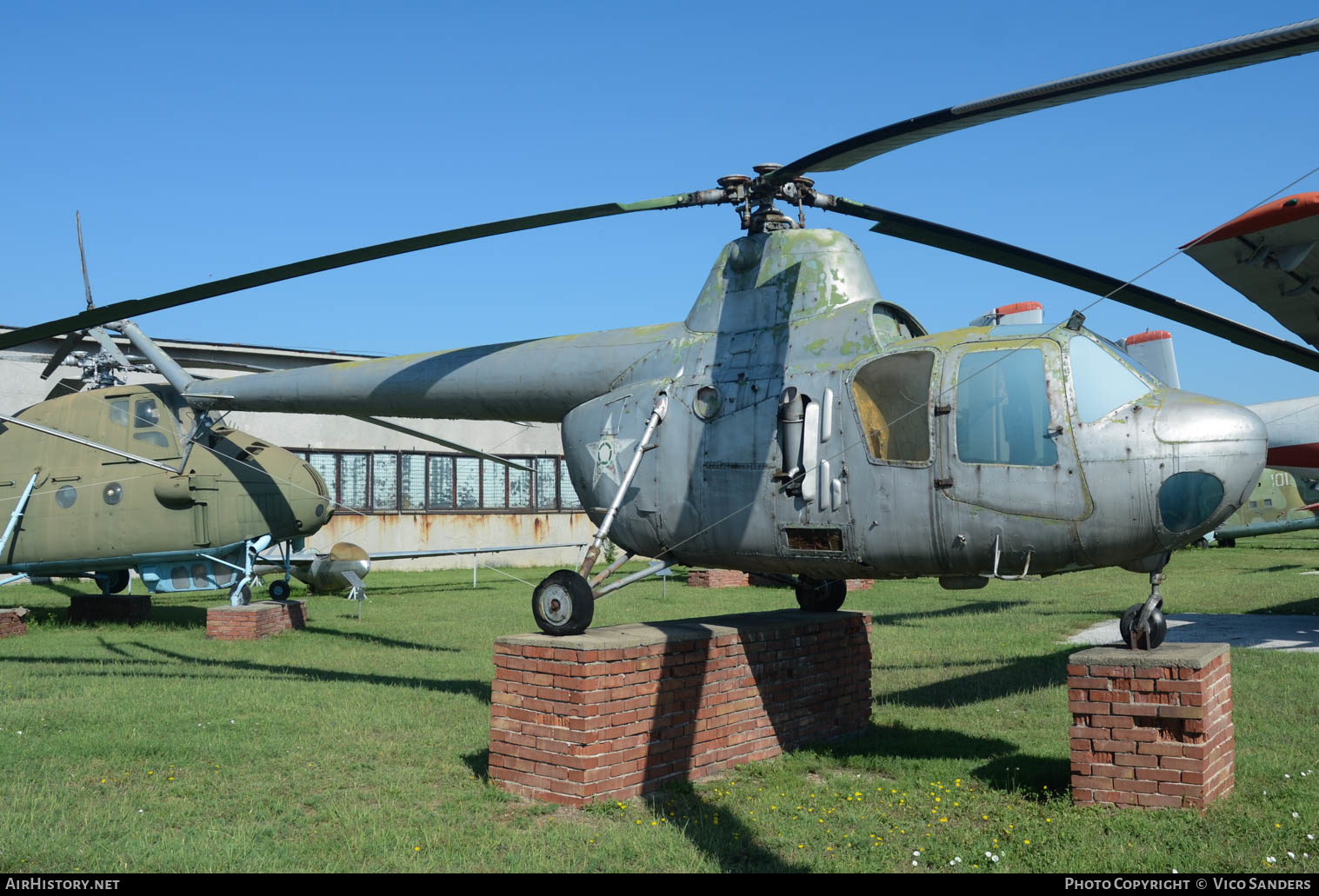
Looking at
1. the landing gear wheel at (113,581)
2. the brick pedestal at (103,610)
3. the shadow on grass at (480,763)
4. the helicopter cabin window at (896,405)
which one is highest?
the helicopter cabin window at (896,405)

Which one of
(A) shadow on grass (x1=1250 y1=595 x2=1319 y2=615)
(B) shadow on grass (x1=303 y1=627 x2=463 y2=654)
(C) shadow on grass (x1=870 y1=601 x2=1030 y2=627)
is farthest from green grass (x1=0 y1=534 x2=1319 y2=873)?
(A) shadow on grass (x1=1250 y1=595 x2=1319 y2=615)

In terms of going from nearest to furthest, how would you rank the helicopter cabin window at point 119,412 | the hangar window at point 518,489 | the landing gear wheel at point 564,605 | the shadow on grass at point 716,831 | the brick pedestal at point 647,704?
the shadow on grass at point 716,831
the brick pedestal at point 647,704
the landing gear wheel at point 564,605
the helicopter cabin window at point 119,412
the hangar window at point 518,489

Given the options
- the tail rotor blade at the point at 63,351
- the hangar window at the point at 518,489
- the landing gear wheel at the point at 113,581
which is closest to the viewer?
the tail rotor blade at the point at 63,351

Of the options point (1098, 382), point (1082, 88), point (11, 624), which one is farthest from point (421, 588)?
point (1082, 88)

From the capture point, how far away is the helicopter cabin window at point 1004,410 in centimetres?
642

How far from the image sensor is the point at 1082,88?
15.8 feet

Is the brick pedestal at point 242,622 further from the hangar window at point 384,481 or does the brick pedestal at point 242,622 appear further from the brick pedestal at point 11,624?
the hangar window at point 384,481

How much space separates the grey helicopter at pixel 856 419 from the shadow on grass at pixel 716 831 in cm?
134

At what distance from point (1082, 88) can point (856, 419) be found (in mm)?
2745

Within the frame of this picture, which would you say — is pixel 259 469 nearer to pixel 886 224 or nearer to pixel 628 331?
pixel 628 331

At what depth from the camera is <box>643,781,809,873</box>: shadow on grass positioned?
18.2 feet

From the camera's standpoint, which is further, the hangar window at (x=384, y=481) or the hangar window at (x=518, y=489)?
the hangar window at (x=518, y=489)

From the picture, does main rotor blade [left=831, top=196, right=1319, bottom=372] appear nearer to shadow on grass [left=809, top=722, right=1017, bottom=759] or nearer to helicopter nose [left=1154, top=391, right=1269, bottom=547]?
helicopter nose [left=1154, top=391, right=1269, bottom=547]

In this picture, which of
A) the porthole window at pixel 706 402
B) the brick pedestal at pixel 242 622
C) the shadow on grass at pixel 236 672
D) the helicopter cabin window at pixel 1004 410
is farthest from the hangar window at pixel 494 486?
the helicopter cabin window at pixel 1004 410
